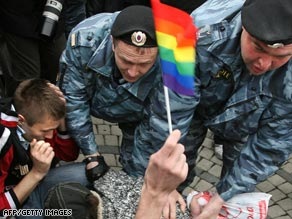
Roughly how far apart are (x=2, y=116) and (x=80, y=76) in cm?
50

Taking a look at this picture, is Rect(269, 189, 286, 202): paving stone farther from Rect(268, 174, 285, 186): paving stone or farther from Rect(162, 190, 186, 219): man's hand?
Rect(162, 190, 186, 219): man's hand

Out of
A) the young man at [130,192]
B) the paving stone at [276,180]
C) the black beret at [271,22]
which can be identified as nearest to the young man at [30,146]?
the young man at [130,192]

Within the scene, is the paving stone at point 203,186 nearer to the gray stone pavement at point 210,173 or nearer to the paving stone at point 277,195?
the gray stone pavement at point 210,173

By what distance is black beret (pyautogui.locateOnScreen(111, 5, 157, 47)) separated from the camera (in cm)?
249

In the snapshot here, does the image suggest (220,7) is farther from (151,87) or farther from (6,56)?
(6,56)

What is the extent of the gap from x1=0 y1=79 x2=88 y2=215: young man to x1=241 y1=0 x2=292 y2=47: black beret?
43.2 inches

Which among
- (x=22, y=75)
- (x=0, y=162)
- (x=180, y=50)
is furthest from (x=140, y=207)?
(x=22, y=75)

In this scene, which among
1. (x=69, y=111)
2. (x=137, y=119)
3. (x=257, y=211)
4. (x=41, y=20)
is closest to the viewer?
(x=257, y=211)

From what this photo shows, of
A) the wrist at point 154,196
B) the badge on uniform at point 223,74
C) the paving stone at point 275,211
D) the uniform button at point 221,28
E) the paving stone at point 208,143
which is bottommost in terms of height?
the paving stone at point 275,211

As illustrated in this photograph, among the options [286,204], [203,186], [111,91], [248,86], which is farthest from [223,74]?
[286,204]

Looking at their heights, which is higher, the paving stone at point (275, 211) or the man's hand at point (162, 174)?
the man's hand at point (162, 174)

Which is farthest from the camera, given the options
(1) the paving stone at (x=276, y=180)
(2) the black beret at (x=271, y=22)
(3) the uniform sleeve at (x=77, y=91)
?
(1) the paving stone at (x=276, y=180)

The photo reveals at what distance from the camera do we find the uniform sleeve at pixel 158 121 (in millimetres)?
2607

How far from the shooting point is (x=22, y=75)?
3.77m
